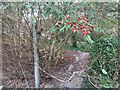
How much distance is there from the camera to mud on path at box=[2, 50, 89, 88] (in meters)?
2.34

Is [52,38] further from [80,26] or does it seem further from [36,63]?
[80,26]

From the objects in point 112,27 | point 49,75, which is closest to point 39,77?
point 49,75

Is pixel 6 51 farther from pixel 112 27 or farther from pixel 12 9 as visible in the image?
pixel 112 27

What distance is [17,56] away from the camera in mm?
2506

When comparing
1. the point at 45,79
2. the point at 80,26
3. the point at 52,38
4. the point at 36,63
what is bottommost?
the point at 45,79

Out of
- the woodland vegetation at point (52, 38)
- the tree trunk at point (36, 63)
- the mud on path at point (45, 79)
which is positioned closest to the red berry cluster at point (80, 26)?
the woodland vegetation at point (52, 38)

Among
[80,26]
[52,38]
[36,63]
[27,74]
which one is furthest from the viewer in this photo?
[27,74]

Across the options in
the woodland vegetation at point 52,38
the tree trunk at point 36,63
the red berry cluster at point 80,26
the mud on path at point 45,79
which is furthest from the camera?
the mud on path at point 45,79

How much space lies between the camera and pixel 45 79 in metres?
2.44

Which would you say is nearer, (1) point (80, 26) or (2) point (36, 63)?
(1) point (80, 26)

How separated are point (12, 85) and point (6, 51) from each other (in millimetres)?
533

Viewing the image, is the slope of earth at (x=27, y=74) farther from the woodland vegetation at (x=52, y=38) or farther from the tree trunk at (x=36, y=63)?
the tree trunk at (x=36, y=63)

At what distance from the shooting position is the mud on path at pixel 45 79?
92.2 inches

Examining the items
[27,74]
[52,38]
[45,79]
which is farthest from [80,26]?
[27,74]
